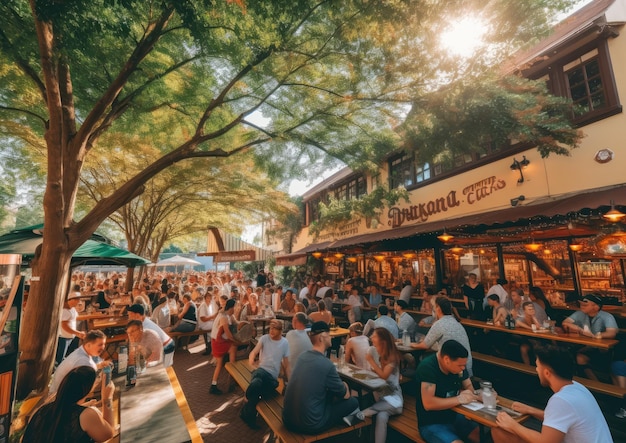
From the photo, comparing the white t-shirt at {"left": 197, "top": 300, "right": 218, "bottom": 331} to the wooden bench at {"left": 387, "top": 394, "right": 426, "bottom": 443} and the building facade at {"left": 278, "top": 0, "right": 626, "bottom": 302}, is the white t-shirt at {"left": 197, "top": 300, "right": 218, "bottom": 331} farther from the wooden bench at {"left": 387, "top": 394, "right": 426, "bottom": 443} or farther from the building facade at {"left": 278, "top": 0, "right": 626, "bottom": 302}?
the wooden bench at {"left": 387, "top": 394, "right": 426, "bottom": 443}

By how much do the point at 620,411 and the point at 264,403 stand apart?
5.45 meters

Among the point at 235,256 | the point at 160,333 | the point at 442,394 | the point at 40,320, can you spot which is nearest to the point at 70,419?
the point at 160,333

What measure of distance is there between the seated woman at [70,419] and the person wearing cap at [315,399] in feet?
6.13

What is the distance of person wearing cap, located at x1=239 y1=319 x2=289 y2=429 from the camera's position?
4590 mm

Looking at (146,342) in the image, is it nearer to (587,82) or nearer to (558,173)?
(558,173)

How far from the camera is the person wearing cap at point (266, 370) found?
4.59 m

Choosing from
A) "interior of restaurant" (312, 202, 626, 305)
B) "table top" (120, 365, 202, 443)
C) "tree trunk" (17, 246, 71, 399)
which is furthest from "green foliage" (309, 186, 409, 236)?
"tree trunk" (17, 246, 71, 399)

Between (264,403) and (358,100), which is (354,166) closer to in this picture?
(358,100)

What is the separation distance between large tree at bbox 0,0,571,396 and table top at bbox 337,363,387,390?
Answer: 488cm

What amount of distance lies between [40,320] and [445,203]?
37.3 feet

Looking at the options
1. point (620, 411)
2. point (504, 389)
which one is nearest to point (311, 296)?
point (504, 389)

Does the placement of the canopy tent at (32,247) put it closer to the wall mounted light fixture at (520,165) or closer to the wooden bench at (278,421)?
the wooden bench at (278,421)

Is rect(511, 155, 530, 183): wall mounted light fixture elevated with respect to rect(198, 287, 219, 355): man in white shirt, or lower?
elevated

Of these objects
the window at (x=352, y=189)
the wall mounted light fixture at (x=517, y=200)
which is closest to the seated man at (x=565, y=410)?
the wall mounted light fixture at (x=517, y=200)
